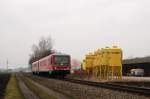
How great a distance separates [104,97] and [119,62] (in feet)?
71.4

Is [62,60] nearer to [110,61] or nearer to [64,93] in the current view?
[110,61]

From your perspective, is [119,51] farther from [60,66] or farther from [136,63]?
[136,63]

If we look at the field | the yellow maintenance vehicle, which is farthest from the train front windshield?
the field

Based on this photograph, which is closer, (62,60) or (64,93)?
(64,93)

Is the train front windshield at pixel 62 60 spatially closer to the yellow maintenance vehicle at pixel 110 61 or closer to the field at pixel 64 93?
the yellow maintenance vehicle at pixel 110 61

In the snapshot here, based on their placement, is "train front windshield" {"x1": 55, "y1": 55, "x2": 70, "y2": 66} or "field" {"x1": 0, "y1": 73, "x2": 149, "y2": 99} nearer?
"field" {"x1": 0, "y1": 73, "x2": 149, "y2": 99}

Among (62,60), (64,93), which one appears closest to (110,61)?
(62,60)

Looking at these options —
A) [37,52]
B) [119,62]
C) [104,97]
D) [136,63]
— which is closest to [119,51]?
[119,62]

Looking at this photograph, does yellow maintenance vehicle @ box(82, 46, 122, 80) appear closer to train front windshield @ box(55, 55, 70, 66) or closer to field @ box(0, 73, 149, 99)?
train front windshield @ box(55, 55, 70, 66)

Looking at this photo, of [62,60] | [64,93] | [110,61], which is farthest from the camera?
[62,60]

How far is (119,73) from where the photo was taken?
135 feet

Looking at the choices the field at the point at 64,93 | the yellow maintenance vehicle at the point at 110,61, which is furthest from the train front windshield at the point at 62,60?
the field at the point at 64,93

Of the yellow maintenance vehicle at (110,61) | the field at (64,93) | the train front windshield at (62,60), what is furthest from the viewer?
the train front windshield at (62,60)

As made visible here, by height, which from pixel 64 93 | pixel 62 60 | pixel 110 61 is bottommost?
pixel 64 93
